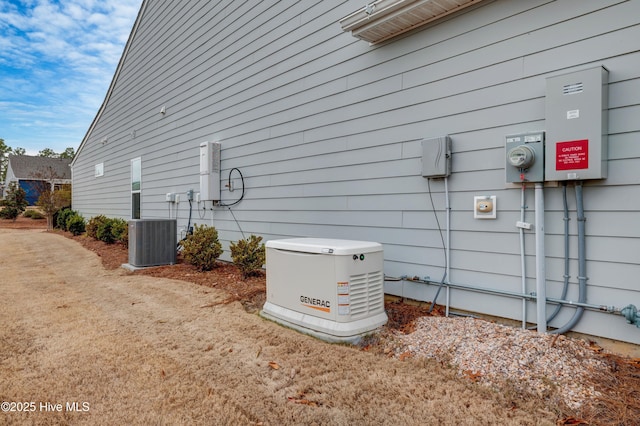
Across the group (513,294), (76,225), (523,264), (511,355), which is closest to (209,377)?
(511,355)

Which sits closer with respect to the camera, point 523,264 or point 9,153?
point 523,264

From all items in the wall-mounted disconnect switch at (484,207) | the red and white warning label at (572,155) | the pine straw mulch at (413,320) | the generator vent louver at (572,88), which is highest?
the generator vent louver at (572,88)

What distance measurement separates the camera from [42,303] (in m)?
4.07

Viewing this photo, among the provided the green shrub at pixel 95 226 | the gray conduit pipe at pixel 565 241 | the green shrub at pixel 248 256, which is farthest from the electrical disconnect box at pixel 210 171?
the green shrub at pixel 95 226

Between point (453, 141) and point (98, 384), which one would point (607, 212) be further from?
point (98, 384)

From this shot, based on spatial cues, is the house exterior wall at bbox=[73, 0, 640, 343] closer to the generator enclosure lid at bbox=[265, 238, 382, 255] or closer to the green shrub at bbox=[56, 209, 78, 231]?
the generator enclosure lid at bbox=[265, 238, 382, 255]

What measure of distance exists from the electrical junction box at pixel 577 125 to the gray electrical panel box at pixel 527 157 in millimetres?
53

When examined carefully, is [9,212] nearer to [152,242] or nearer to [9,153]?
[152,242]

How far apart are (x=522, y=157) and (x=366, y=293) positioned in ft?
5.04

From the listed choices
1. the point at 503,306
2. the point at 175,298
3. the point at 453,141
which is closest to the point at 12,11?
the point at 175,298

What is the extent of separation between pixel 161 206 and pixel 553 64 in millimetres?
8109

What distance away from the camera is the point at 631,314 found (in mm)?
2176

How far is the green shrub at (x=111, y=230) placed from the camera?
885 cm

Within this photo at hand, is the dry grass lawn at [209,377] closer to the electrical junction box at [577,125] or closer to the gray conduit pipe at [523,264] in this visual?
the gray conduit pipe at [523,264]
